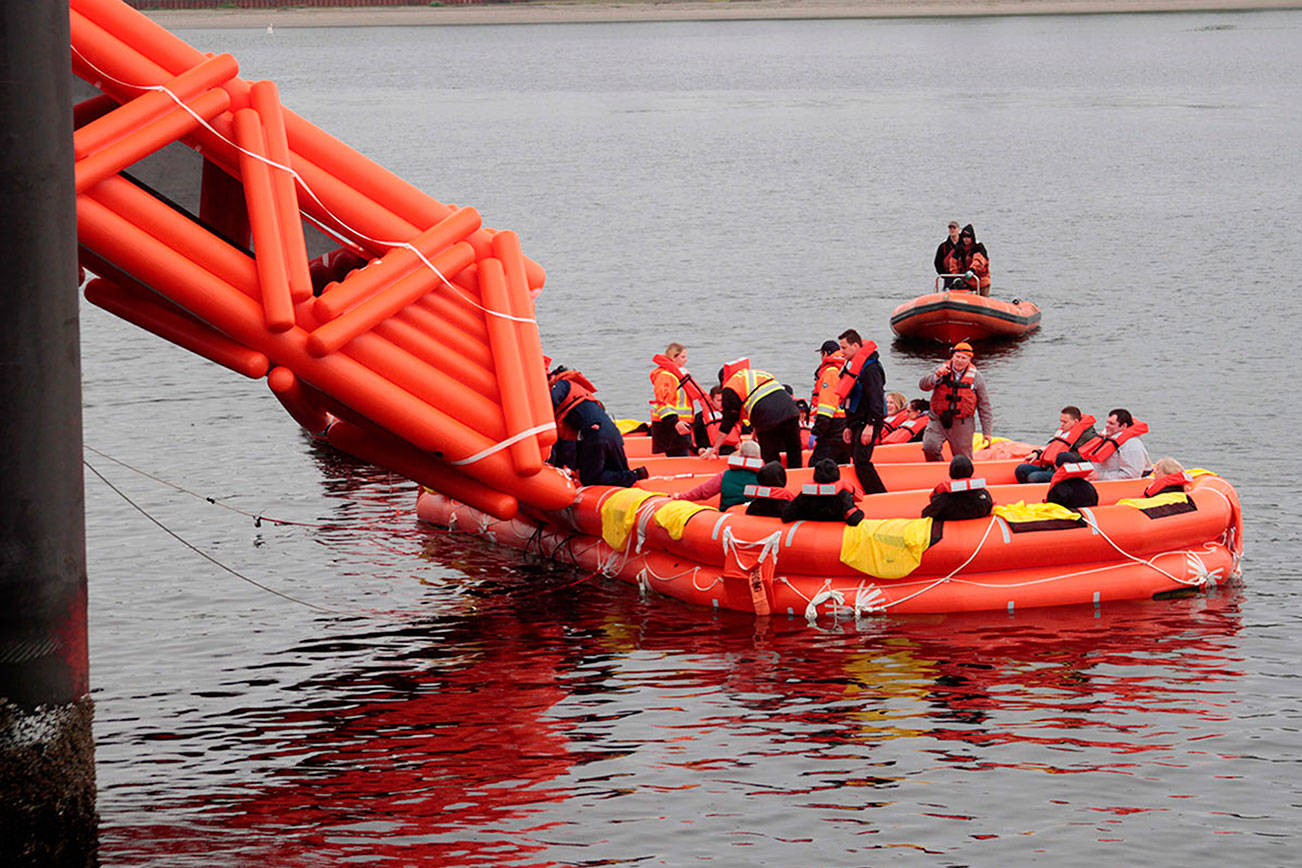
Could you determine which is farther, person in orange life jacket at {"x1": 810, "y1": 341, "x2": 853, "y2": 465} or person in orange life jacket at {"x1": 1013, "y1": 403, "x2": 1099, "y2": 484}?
person in orange life jacket at {"x1": 810, "y1": 341, "x2": 853, "y2": 465}

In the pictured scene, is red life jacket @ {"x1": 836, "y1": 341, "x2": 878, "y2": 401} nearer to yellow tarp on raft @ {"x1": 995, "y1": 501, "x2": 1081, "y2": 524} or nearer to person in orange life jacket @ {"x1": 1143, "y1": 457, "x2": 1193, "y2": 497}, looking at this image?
yellow tarp on raft @ {"x1": 995, "y1": 501, "x2": 1081, "y2": 524}

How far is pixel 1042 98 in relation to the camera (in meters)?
85.6

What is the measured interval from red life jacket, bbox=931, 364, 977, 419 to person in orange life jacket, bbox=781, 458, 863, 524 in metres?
2.90

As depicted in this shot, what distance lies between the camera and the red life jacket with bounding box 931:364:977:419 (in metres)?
17.6

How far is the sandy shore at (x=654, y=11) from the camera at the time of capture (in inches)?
4924

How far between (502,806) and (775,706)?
9.18 feet

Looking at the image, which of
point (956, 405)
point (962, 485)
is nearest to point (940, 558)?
point (962, 485)

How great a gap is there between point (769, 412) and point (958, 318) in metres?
13.4

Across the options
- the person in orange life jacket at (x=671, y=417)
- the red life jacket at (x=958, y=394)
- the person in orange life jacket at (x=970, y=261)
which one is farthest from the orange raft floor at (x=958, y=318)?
the red life jacket at (x=958, y=394)

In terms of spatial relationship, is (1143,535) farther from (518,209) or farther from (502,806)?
(518,209)

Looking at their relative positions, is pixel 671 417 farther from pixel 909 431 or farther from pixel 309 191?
pixel 309 191

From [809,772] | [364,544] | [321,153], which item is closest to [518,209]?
[364,544]

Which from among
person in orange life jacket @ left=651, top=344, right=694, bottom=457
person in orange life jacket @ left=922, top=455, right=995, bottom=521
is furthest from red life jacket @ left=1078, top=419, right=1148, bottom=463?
person in orange life jacket @ left=651, top=344, right=694, bottom=457

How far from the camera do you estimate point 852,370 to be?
17.2 metres
